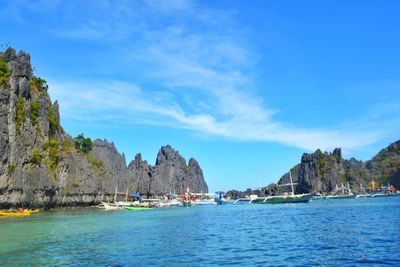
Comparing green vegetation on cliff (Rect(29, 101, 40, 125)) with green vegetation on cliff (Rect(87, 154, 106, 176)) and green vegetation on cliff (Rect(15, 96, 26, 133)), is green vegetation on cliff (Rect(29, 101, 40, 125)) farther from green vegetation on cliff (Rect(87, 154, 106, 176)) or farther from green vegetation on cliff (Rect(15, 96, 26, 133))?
green vegetation on cliff (Rect(87, 154, 106, 176))

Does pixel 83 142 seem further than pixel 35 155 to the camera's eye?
Yes

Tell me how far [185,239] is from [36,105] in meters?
74.9

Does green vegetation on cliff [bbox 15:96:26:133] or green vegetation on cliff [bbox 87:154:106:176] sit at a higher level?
green vegetation on cliff [bbox 15:96:26:133]

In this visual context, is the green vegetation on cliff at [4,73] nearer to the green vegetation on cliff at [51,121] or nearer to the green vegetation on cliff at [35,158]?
the green vegetation on cliff at [35,158]

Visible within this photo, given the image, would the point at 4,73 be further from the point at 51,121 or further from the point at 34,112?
the point at 51,121

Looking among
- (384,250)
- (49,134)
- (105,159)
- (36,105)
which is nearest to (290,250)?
(384,250)

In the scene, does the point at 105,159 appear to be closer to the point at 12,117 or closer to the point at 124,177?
the point at 124,177

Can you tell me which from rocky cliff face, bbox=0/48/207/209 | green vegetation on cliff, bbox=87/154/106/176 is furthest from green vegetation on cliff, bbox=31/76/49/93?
green vegetation on cliff, bbox=87/154/106/176

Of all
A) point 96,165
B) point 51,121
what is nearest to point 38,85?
point 51,121

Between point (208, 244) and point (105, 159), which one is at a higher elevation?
point (105, 159)

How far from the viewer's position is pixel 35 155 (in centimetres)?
8438

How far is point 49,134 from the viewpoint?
341 ft

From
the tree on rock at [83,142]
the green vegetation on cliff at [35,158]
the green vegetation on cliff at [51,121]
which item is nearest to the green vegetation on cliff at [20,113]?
the green vegetation on cliff at [35,158]

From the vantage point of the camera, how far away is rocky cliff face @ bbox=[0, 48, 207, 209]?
73.9 metres
